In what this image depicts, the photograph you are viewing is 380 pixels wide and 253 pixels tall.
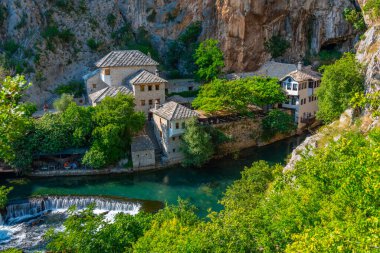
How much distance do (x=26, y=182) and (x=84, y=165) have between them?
17.7 feet

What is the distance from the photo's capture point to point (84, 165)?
124 feet

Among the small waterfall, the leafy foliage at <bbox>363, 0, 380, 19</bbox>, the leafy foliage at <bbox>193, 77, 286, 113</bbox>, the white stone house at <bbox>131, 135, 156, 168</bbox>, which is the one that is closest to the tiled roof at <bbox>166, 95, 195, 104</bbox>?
the leafy foliage at <bbox>193, 77, 286, 113</bbox>

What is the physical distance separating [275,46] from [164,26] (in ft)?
54.3

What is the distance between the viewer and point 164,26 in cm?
5706

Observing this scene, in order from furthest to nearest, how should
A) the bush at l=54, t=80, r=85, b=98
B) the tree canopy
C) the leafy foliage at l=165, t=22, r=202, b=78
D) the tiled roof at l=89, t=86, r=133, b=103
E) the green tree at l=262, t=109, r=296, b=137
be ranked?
the leafy foliage at l=165, t=22, r=202, b=78 → the bush at l=54, t=80, r=85, b=98 → the green tree at l=262, t=109, r=296, b=137 → the tiled roof at l=89, t=86, r=133, b=103 → the tree canopy

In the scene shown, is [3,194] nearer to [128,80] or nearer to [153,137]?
[153,137]

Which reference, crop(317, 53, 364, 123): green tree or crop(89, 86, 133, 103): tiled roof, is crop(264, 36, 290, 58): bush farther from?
crop(89, 86, 133, 103): tiled roof

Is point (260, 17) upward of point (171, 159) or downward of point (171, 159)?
upward

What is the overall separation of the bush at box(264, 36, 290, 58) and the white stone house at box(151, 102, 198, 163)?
2229 centimetres

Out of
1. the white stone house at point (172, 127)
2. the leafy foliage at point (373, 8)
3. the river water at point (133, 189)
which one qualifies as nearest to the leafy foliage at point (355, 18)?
the leafy foliage at point (373, 8)

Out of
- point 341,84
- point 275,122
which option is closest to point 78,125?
point 275,122

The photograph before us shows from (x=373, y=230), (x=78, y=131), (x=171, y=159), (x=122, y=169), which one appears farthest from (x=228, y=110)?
(x=373, y=230)

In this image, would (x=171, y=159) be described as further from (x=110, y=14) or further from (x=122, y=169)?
(x=110, y=14)

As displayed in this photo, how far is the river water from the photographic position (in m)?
28.7
